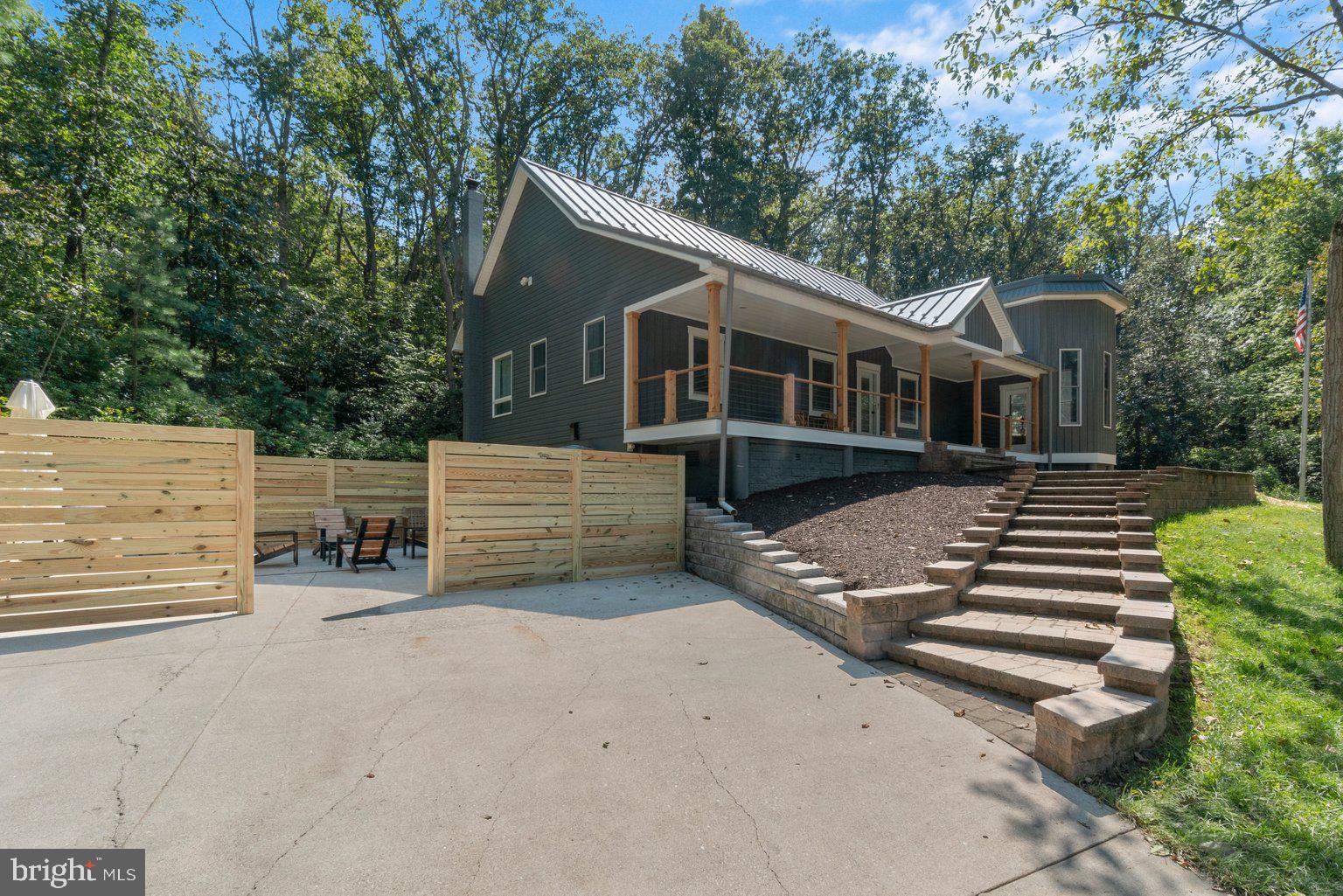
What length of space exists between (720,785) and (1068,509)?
6776 mm

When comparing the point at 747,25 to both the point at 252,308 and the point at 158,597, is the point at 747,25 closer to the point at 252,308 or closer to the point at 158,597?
the point at 252,308

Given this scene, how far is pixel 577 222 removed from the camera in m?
12.0

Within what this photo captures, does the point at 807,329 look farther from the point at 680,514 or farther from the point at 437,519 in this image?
the point at 437,519

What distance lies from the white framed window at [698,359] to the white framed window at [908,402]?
716 cm

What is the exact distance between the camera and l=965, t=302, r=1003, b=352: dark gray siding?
46.4 feet

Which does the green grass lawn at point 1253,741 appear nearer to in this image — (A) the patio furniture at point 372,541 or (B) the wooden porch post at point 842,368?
(B) the wooden porch post at point 842,368

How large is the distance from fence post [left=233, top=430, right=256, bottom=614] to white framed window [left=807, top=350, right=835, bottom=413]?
11.5m

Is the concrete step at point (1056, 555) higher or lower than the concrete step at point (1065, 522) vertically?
lower

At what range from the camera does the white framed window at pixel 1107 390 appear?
56.3 feet

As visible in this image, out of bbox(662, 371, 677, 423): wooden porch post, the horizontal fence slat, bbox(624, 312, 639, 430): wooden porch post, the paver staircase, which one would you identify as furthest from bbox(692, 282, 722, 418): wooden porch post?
the horizontal fence slat

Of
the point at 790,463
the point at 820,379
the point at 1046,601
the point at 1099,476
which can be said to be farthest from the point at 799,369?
the point at 1046,601

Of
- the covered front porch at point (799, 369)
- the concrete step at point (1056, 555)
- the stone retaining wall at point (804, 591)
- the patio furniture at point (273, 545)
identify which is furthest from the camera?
the covered front porch at point (799, 369)

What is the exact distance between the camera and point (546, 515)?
25.2 ft

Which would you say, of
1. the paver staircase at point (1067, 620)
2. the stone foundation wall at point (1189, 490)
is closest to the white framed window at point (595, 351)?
the paver staircase at point (1067, 620)
